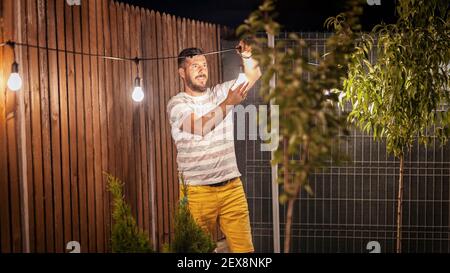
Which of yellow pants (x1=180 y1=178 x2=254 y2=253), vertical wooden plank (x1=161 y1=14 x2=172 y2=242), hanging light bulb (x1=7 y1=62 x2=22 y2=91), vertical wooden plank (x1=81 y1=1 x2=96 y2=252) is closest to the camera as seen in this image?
hanging light bulb (x1=7 y1=62 x2=22 y2=91)

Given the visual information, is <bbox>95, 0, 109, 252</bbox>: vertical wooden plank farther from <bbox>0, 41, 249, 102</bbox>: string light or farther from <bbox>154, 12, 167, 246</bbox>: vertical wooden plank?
<bbox>154, 12, 167, 246</bbox>: vertical wooden plank

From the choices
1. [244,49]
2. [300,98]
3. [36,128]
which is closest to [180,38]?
[244,49]

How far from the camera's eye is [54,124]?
14.5 feet

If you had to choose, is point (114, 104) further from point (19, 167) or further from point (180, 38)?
point (19, 167)

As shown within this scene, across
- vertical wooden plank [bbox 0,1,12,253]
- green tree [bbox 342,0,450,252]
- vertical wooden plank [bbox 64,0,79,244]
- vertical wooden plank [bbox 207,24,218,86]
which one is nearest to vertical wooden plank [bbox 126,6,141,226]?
vertical wooden plank [bbox 64,0,79,244]

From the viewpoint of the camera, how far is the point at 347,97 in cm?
470

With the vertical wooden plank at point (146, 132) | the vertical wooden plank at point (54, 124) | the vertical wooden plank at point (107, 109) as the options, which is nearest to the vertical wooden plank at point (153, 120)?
the vertical wooden plank at point (146, 132)

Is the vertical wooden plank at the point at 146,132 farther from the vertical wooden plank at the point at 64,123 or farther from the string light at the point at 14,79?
the string light at the point at 14,79

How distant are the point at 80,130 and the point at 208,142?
51.5 inches

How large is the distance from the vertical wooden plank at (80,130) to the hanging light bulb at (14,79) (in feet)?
2.57

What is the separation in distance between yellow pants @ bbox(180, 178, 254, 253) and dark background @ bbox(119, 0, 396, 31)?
1.73 m

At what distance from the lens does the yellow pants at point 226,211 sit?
5355 millimetres

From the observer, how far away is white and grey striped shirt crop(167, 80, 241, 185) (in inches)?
209

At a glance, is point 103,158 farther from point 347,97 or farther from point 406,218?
point 406,218
